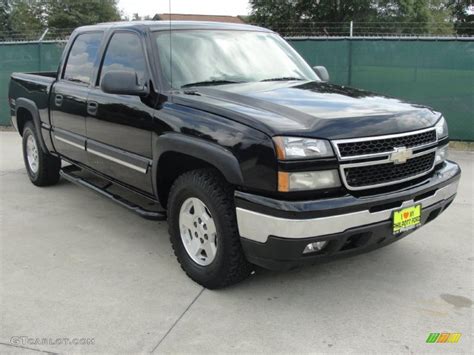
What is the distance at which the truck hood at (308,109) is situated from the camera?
308 cm

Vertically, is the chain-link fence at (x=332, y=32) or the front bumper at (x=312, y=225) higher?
the chain-link fence at (x=332, y=32)

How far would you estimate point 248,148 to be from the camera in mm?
3080

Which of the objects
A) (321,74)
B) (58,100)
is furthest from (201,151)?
(58,100)

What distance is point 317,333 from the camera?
3123mm

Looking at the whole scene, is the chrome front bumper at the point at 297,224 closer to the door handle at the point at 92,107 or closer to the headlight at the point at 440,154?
the headlight at the point at 440,154

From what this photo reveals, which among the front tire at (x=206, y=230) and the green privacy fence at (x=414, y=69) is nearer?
the front tire at (x=206, y=230)

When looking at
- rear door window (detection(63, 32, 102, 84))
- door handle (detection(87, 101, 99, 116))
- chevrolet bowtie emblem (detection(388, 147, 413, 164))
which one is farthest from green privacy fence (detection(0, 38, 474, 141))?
chevrolet bowtie emblem (detection(388, 147, 413, 164))

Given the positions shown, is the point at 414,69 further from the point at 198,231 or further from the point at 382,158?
the point at 198,231

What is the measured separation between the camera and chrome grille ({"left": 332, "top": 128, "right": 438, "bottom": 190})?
10.1 feet

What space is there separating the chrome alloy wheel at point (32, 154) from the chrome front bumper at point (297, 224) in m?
4.27

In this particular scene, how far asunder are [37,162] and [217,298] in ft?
12.9
